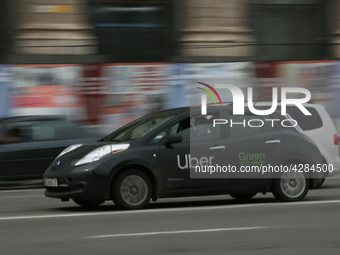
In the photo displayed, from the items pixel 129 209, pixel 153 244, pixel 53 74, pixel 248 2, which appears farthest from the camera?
pixel 248 2

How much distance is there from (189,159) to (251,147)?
0.95 meters

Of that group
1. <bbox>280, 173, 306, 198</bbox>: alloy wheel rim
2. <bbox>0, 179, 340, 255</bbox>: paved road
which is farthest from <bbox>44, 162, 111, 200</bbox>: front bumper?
<bbox>280, 173, 306, 198</bbox>: alloy wheel rim

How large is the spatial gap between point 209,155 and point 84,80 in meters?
9.29

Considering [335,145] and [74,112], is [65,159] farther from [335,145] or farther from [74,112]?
[74,112]

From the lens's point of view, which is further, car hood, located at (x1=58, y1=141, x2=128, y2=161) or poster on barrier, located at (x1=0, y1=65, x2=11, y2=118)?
poster on barrier, located at (x1=0, y1=65, x2=11, y2=118)

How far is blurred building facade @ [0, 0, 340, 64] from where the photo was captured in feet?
56.4

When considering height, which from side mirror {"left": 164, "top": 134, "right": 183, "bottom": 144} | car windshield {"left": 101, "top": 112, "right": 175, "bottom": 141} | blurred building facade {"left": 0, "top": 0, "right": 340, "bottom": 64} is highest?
blurred building facade {"left": 0, "top": 0, "right": 340, "bottom": 64}

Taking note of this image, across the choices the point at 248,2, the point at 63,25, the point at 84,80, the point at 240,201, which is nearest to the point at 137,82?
the point at 84,80

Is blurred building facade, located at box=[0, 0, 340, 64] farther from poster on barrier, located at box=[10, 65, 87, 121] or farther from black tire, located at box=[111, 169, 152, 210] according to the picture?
black tire, located at box=[111, 169, 152, 210]

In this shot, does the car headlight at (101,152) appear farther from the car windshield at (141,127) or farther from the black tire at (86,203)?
the black tire at (86,203)

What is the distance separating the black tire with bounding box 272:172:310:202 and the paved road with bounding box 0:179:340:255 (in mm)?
175

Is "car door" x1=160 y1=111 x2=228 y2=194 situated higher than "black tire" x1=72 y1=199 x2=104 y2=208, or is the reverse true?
"car door" x1=160 y1=111 x2=228 y2=194

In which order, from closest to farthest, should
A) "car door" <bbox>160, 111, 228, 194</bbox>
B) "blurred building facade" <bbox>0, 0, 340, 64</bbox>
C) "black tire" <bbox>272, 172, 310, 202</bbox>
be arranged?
"car door" <bbox>160, 111, 228, 194</bbox>
"black tire" <bbox>272, 172, 310, 202</bbox>
"blurred building facade" <bbox>0, 0, 340, 64</bbox>

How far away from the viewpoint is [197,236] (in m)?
6.39
